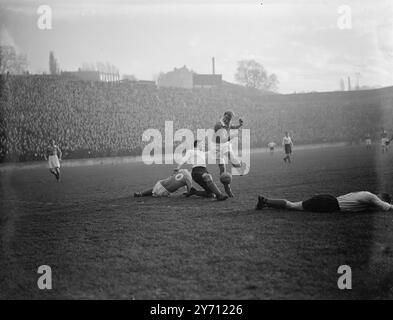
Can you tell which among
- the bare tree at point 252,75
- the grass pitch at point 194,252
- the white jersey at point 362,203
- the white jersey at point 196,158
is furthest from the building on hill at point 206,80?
the white jersey at point 362,203

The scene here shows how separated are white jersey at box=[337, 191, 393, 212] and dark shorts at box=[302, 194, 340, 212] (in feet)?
0.41

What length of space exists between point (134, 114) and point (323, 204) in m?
36.4

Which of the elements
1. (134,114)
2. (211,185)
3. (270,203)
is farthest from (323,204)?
(134,114)

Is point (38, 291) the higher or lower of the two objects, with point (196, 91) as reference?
lower

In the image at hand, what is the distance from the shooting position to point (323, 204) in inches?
299

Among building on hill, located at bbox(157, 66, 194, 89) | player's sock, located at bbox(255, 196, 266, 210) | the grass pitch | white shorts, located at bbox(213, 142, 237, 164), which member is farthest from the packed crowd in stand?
building on hill, located at bbox(157, 66, 194, 89)

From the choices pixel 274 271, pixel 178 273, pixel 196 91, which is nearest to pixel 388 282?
pixel 274 271

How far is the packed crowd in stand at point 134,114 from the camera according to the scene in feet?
101

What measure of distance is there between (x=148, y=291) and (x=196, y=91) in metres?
49.9

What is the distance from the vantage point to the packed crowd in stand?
3078cm

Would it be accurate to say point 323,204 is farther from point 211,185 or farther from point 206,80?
point 206,80

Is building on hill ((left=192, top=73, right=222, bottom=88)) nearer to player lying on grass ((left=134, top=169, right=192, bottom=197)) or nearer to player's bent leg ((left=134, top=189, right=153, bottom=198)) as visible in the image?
player's bent leg ((left=134, top=189, right=153, bottom=198))
